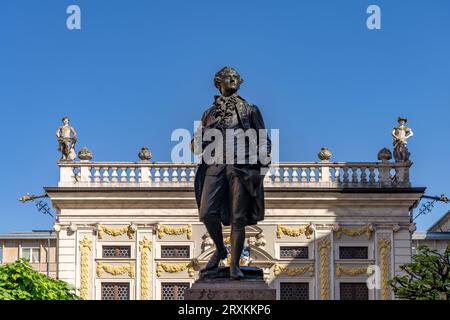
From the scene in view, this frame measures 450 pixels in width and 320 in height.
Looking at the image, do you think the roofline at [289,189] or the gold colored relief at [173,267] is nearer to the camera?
the gold colored relief at [173,267]

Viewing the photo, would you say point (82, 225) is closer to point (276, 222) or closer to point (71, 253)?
point (71, 253)

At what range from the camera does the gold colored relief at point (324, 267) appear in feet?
128

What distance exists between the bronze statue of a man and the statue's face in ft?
0.58

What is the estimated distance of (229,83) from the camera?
563 inches

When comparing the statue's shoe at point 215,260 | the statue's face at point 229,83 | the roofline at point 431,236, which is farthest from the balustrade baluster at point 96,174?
the statue's shoe at point 215,260

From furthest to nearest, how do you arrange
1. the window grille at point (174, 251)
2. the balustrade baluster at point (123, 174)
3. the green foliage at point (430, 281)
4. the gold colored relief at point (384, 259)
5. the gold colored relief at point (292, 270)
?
1. the balustrade baluster at point (123, 174)
2. the window grille at point (174, 251)
3. the gold colored relief at point (292, 270)
4. the gold colored relief at point (384, 259)
5. the green foliage at point (430, 281)

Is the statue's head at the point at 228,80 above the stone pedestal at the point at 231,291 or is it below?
above

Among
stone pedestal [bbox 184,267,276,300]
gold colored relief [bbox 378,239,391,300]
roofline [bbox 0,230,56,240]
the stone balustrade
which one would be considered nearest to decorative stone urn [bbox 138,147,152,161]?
the stone balustrade

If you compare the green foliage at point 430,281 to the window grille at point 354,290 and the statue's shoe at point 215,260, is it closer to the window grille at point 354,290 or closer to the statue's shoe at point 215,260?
the window grille at point 354,290

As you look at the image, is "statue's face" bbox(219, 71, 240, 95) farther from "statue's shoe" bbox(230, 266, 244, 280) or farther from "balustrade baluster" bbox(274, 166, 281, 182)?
"balustrade baluster" bbox(274, 166, 281, 182)

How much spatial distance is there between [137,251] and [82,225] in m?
2.26

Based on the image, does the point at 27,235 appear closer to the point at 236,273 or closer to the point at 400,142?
the point at 400,142

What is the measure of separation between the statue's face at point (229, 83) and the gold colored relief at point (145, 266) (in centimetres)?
2523
